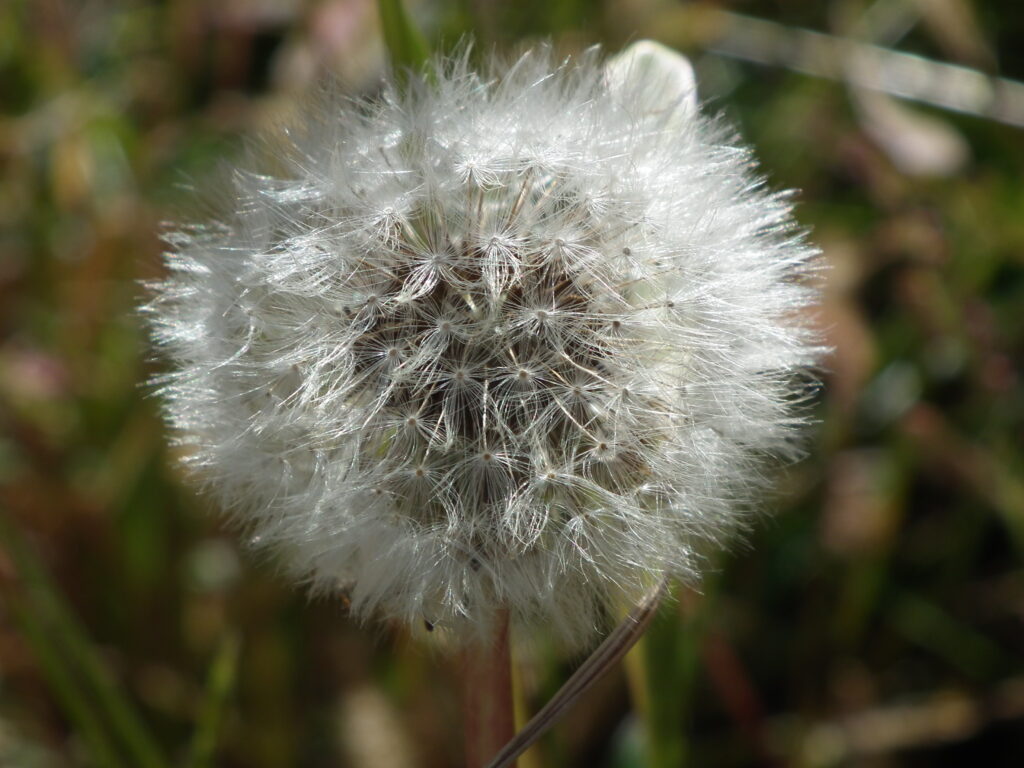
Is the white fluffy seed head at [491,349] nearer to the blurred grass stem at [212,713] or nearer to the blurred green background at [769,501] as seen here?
the blurred grass stem at [212,713]

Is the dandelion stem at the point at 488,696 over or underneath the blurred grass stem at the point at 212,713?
underneath

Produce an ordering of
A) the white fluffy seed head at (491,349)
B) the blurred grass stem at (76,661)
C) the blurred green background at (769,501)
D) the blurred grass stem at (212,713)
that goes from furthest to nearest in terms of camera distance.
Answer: the blurred green background at (769,501) < the blurred grass stem at (76,661) < the blurred grass stem at (212,713) < the white fluffy seed head at (491,349)

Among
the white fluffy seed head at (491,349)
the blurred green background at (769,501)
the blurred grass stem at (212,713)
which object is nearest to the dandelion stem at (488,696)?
the white fluffy seed head at (491,349)

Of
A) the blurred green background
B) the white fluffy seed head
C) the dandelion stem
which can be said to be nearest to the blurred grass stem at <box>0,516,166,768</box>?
the blurred green background

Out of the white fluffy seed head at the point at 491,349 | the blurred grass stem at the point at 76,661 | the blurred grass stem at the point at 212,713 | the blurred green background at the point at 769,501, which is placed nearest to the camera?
the white fluffy seed head at the point at 491,349

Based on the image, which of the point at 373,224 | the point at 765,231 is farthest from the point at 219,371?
the point at 765,231

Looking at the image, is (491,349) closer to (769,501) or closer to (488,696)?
(488,696)
